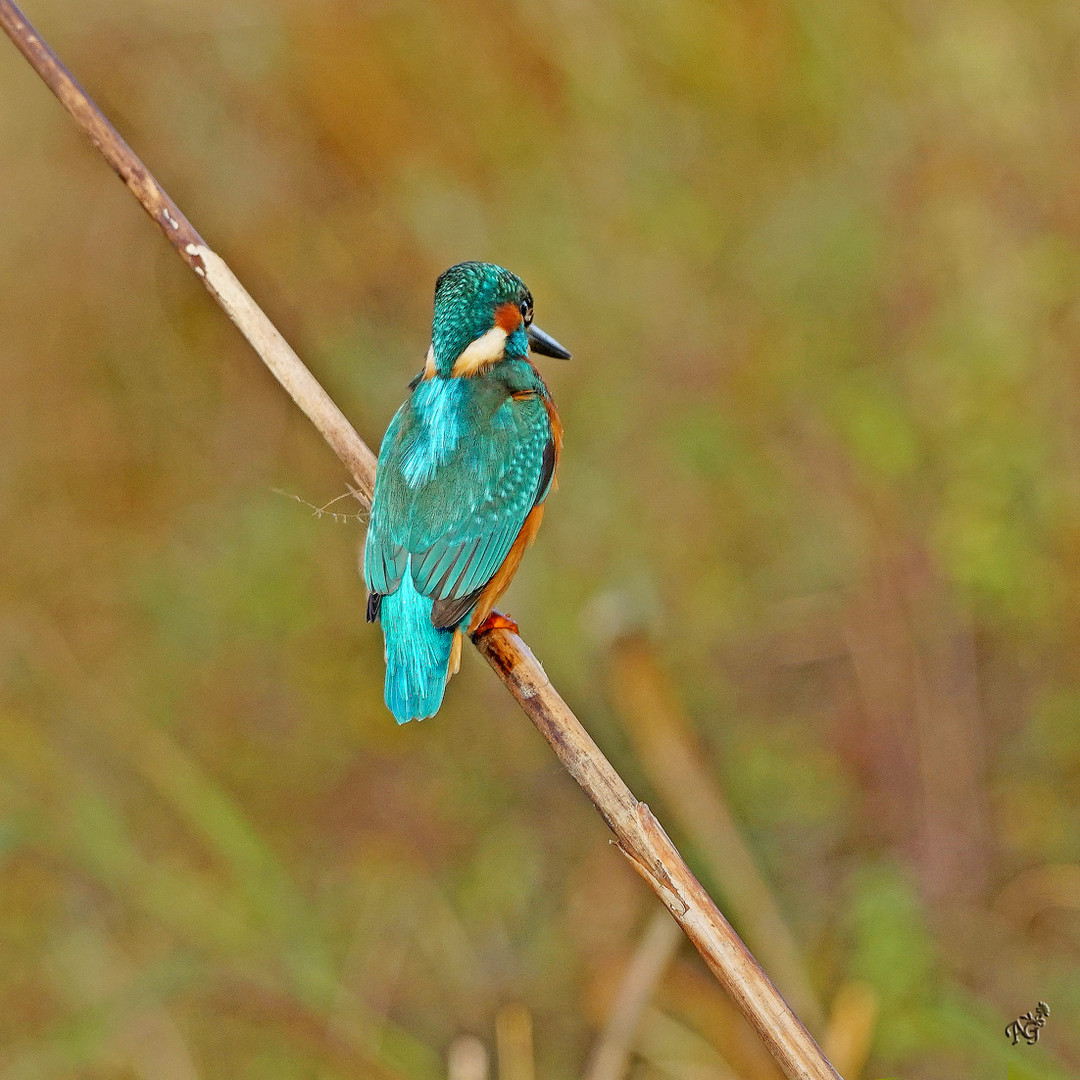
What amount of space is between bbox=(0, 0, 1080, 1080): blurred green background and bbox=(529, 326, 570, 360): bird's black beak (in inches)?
23.1

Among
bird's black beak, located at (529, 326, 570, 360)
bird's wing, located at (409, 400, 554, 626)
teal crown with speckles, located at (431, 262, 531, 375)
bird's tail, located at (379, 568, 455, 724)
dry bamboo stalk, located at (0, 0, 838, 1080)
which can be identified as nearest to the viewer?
dry bamboo stalk, located at (0, 0, 838, 1080)

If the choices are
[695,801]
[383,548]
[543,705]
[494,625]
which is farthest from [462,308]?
[695,801]

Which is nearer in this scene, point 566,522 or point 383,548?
point 383,548

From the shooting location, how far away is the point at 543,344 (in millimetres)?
2764

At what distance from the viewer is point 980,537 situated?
3131 mm

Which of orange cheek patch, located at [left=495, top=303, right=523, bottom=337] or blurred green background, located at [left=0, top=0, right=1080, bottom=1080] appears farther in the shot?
blurred green background, located at [left=0, top=0, right=1080, bottom=1080]

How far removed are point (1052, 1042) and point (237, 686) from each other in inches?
87.9

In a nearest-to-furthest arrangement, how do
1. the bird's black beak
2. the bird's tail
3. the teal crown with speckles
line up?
1. the bird's tail
2. the teal crown with speckles
3. the bird's black beak

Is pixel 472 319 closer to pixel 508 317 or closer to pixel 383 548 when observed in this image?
Result: pixel 508 317

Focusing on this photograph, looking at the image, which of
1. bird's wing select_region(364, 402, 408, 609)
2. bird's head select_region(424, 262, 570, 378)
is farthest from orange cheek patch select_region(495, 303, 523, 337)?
bird's wing select_region(364, 402, 408, 609)

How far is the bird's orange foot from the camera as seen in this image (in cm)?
232

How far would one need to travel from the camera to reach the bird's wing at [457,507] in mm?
2258

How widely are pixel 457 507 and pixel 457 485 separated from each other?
0.14ft

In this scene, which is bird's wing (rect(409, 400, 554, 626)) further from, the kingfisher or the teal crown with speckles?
the teal crown with speckles
